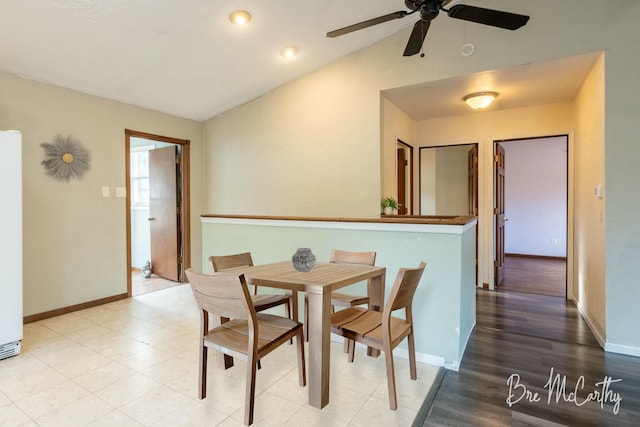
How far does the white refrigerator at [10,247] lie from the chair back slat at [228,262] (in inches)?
57.7

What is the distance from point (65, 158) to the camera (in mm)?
3467

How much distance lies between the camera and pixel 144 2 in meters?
2.58

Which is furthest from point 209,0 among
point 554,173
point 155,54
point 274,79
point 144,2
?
point 554,173

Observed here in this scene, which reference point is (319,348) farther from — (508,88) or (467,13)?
(508,88)

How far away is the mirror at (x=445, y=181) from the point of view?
20.1 feet

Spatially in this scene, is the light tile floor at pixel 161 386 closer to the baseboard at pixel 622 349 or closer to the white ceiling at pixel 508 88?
the baseboard at pixel 622 349

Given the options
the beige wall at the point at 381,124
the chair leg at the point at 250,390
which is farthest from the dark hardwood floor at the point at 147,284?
the chair leg at the point at 250,390

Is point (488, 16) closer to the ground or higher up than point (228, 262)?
higher up

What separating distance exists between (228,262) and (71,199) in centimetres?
224

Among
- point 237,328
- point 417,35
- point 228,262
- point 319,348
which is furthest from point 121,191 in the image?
point 417,35

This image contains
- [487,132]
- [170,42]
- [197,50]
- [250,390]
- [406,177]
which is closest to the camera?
[250,390]

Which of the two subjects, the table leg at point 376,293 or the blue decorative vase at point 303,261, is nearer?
the blue decorative vase at point 303,261

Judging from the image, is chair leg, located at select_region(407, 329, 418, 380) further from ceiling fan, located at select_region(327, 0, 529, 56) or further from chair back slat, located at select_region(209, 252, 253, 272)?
ceiling fan, located at select_region(327, 0, 529, 56)

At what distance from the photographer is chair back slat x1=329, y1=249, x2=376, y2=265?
2.43 m
